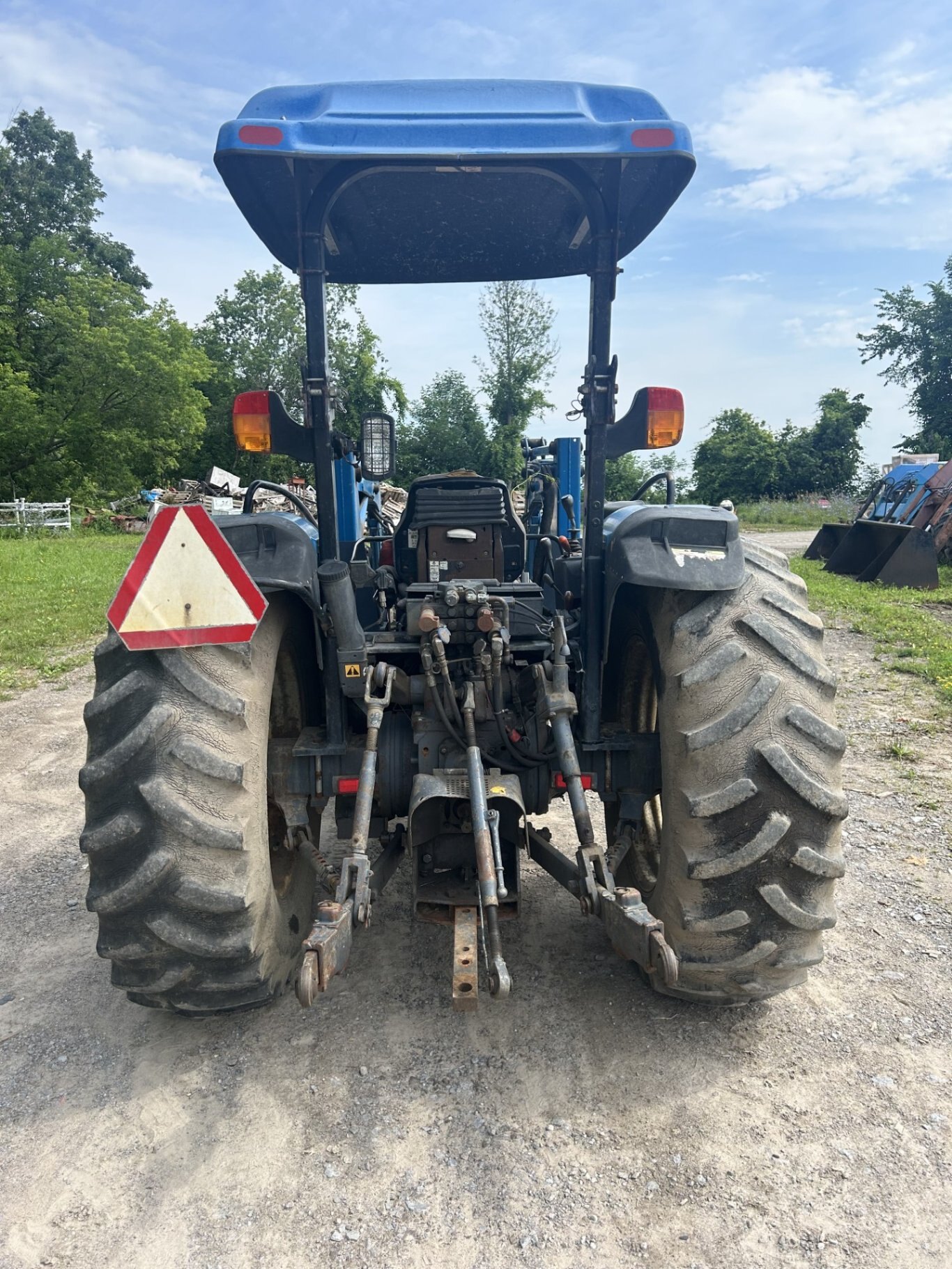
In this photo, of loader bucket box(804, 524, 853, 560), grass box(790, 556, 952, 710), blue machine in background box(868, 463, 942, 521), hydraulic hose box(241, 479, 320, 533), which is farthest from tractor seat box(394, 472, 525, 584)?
loader bucket box(804, 524, 853, 560)

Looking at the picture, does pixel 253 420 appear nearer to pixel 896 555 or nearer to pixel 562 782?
pixel 562 782

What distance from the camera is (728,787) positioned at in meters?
2.36

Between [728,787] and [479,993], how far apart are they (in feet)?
3.99

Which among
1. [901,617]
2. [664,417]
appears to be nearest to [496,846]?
[664,417]

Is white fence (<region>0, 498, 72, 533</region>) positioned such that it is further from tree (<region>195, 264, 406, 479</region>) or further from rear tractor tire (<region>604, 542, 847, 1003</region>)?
rear tractor tire (<region>604, 542, 847, 1003</region>)

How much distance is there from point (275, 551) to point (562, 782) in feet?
A: 4.26

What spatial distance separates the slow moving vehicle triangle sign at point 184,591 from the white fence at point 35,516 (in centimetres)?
2660

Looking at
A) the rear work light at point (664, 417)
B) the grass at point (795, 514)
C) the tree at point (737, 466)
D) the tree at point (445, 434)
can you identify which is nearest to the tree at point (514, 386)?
the tree at point (445, 434)

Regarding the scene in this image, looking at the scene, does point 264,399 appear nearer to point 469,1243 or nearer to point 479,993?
point 479,993

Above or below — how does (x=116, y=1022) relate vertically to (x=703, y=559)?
below

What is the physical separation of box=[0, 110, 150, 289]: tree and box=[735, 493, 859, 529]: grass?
3178 centimetres

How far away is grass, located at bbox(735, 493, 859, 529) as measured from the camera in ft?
95.8

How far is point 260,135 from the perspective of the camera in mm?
2234

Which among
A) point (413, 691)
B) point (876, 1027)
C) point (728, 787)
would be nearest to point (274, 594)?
point (413, 691)
